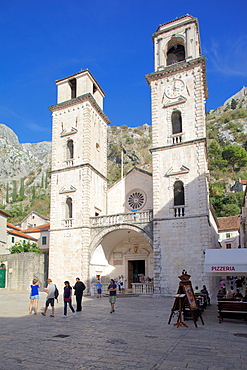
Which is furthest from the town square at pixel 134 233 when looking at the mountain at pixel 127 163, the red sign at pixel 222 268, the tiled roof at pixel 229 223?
the mountain at pixel 127 163

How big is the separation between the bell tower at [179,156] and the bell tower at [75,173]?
215 inches

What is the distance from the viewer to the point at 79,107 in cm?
2581

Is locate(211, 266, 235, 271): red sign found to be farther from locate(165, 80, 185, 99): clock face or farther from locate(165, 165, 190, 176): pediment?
locate(165, 80, 185, 99): clock face

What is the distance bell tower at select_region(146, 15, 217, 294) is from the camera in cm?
1959

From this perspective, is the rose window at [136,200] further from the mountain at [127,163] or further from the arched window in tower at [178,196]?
the mountain at [127,163]

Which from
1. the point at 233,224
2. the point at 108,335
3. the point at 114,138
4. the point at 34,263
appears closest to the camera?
the point at 108,335

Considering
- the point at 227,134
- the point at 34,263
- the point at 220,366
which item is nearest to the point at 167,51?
the point at 34,263

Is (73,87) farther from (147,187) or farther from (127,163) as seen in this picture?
(127,163)

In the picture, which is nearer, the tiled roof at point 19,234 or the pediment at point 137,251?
the pediment at point 137,251

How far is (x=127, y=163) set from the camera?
8156 centimetres

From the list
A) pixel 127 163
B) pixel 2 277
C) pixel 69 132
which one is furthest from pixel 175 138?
pixel 127 163

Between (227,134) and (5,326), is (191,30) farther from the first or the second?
(227,134)

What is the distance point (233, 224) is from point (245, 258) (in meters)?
42.3

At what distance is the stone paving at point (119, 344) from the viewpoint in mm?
5527
